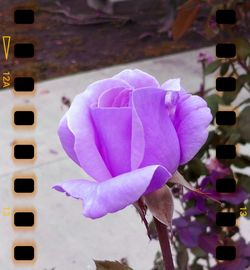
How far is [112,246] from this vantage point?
6.00 feet

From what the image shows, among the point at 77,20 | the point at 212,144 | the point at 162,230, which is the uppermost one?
the point at 162,230

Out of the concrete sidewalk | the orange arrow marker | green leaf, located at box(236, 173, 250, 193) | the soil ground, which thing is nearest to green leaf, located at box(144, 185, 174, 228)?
the orange arrow marker

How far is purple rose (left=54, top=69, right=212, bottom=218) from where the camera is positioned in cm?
35

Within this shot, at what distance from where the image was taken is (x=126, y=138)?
14.7 inches

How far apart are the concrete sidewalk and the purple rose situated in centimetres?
106

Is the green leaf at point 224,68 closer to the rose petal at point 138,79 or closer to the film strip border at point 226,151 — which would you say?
the film strip border at point 226,151

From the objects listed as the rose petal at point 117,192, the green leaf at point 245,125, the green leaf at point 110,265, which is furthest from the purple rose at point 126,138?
the green leaf at point 245,125

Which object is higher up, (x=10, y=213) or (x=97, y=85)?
(x=97, y=85)

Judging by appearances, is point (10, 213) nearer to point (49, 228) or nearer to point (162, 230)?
point (49, 228)

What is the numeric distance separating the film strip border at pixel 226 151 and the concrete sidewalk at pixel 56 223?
0.58 meters

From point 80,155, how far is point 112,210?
0.04 m

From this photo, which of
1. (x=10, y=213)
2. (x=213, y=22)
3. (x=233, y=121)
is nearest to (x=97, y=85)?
(x=233, y=121)

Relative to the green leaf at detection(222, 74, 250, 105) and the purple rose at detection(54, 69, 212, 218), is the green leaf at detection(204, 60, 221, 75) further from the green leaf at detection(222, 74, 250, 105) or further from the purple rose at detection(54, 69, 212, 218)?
the purple rose at detection(54, 69, 212, 218)

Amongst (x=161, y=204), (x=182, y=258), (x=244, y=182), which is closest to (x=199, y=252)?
(x=182, y=258)
